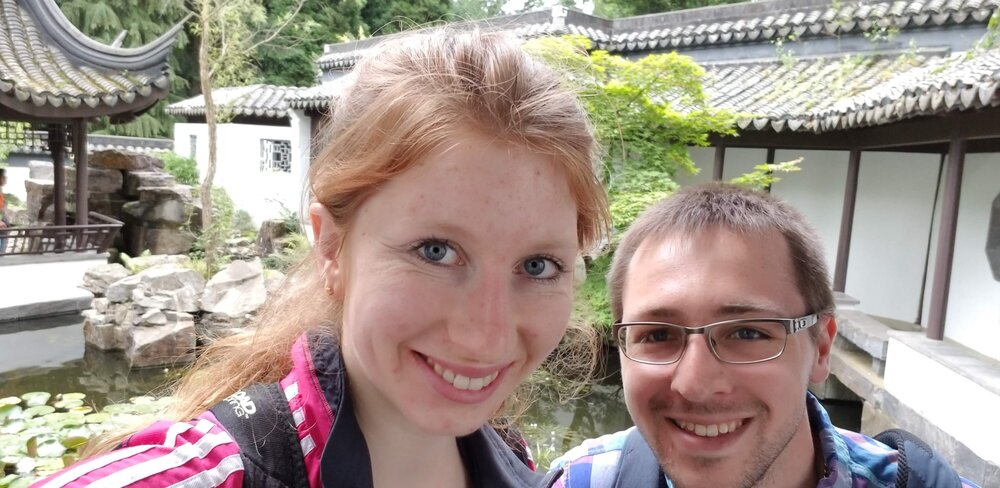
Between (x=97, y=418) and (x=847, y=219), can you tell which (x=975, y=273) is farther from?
(x=97, y=418)

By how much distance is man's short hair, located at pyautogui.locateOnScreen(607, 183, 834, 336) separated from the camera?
1368 millimetres

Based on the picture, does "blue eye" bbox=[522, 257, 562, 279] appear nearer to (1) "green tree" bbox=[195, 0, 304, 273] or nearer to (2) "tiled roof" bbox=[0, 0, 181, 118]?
(2) "tiled roof" bbox=[0, 0, 181, 118]

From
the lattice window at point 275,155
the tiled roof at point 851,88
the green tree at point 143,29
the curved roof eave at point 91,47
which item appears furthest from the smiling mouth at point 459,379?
the green tree at point 143,29

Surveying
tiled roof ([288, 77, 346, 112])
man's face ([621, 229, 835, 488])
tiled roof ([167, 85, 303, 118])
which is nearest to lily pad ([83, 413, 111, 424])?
man's face ([621, 229, 835, 488])

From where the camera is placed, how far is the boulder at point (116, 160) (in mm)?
12695

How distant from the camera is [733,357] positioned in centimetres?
131

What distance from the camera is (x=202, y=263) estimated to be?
30.5ft

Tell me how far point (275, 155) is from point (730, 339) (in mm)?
13724

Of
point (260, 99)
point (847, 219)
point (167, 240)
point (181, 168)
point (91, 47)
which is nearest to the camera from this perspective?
point (847, 219)

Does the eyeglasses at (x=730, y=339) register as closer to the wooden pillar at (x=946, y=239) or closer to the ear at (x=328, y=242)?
the ear at (x=328, y=242)

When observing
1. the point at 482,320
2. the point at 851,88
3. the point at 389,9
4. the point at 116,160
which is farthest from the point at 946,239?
the point at 389,9

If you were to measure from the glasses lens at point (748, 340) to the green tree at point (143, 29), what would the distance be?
18838 millimetres

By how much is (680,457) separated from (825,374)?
0.42 meters

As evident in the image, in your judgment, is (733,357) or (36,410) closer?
(733,357)
